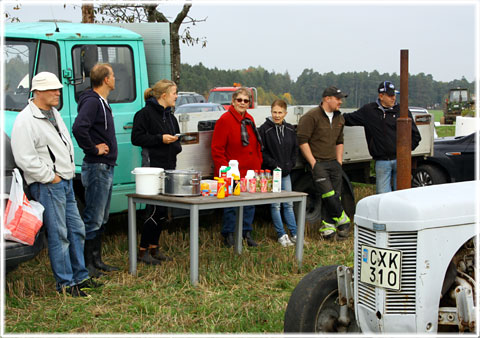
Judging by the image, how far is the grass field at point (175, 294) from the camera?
16.4 ft

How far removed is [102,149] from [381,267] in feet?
10.4

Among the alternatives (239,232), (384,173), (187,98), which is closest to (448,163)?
(384,173)

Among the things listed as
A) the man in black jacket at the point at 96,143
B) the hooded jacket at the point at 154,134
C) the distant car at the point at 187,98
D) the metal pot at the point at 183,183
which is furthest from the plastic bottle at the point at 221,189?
the distant car at the point at 187,98

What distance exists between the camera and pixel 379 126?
834 centimetres

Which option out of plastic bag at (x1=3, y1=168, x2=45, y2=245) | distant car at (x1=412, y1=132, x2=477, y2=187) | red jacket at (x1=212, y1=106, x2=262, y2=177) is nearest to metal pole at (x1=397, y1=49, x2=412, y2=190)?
red jacket at (x1=212, y1=106, x2=262, y2=177)

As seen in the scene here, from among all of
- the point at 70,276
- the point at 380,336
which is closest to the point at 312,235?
the point at 70,276

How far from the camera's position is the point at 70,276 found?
18.6 ft

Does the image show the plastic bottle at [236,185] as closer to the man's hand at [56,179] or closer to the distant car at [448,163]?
the man's hand at [56,179]

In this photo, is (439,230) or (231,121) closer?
(439,230)

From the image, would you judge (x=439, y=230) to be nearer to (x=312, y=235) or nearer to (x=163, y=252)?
(x=163, y=252)

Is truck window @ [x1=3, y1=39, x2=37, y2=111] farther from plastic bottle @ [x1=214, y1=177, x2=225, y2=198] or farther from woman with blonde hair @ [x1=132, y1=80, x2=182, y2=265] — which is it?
plastic bottle @ [x1=214, y1=177, x2=225, y2=198]

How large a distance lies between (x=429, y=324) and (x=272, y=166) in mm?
4335

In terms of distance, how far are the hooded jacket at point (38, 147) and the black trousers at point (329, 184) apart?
3515 mm

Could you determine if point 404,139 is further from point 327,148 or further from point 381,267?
point 381,267
